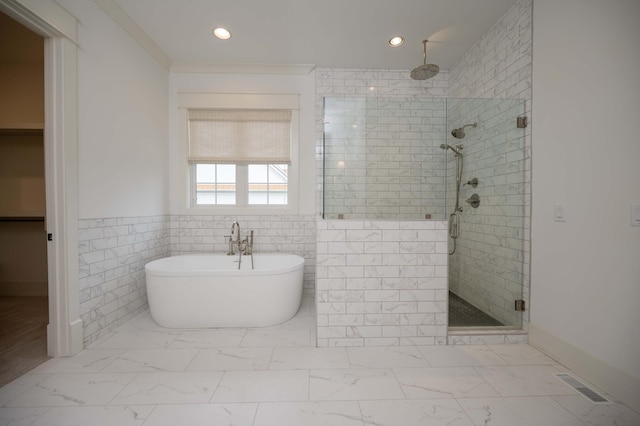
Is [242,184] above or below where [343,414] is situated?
above

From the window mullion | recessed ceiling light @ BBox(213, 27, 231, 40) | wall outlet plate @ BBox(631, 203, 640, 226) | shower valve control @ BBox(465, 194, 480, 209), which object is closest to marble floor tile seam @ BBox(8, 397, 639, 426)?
wall outlet plate @ BBox(631, 203, 640, 226)

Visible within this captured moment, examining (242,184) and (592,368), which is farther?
(242,184)

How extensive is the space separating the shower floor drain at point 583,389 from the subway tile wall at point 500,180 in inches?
18.1

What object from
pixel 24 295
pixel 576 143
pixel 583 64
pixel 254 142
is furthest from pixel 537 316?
pixel 24 295

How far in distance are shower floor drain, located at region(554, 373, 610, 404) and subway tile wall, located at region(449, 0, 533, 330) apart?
1.51ft

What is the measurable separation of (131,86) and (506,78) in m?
3.57

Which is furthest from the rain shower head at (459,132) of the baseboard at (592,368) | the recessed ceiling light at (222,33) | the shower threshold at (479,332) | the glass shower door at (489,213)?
the recessed ceiling light at (222,33)

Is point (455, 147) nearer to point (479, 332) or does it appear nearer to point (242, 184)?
point (479, 332)

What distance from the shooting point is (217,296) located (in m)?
2.29

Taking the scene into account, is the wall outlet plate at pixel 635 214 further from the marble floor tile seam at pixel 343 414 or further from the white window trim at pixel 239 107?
the white window trim at pixel 239 107

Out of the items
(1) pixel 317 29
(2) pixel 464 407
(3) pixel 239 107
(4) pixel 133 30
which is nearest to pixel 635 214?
(2) pixel 464 407

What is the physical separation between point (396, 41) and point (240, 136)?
6.77ft

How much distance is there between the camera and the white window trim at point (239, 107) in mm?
3133

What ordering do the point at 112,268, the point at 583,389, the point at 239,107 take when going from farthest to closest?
the point at 239,107, the point at 112,268, the point at 583,389
